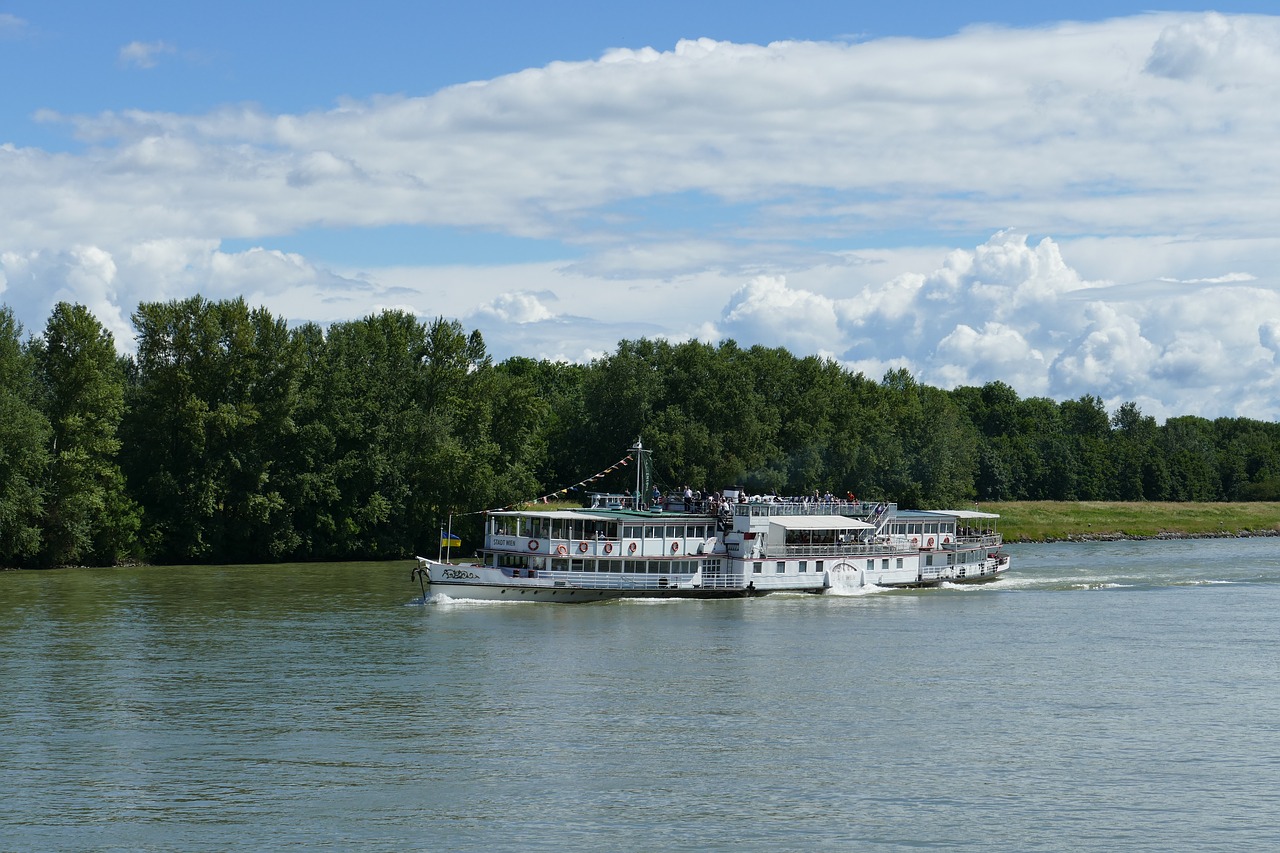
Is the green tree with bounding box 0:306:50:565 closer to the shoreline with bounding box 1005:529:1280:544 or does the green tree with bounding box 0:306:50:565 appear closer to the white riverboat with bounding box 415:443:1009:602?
the white riverboat with bounding box 415:443:1009:602

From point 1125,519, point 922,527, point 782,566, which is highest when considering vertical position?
point 1125,519

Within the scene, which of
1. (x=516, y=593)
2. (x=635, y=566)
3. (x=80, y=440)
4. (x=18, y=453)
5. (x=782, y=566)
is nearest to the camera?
(x=516, y=593)

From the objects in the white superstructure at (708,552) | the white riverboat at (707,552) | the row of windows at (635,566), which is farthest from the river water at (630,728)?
the row of windows at (635,566)

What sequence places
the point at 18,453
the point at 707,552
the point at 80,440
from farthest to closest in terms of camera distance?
the point at 80,440 → the point at 18,453 → the point at 707,552

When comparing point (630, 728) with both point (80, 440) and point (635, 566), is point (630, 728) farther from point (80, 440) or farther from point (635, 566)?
point (80, 440)

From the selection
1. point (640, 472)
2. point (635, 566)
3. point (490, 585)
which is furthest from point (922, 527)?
point (490, 585)

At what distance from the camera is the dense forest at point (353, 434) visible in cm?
9519

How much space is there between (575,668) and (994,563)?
47.5 m

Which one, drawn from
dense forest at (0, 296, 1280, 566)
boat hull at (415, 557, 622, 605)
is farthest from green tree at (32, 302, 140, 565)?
boat hull at (415, 557, 622, 605)

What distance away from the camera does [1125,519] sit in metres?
155

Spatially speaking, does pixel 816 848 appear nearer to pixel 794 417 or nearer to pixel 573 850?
pixel 573 850

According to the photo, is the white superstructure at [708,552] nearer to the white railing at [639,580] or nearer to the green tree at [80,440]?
the white railing at [639,580]

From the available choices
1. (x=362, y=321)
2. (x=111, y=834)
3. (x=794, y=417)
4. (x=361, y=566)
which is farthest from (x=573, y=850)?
(x=794, y=417)

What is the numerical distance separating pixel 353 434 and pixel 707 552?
38.5 metres
